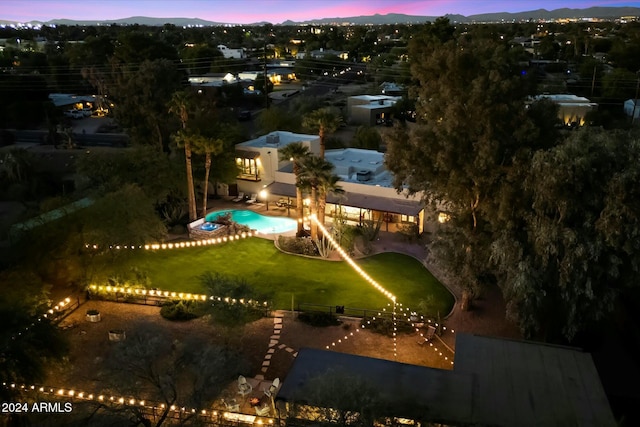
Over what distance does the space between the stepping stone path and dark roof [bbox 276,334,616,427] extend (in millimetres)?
2374

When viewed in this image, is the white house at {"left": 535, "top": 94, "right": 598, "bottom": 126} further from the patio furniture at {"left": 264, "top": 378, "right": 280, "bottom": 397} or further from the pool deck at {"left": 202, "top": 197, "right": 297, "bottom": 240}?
the patio furniture at {"left": 264, "top": 378, "right": 280, "bottom": 397}

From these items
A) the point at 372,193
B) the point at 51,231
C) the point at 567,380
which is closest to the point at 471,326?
the point at 567,380

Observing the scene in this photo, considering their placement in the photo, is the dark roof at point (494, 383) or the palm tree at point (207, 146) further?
the palm tree at point (207, 146)

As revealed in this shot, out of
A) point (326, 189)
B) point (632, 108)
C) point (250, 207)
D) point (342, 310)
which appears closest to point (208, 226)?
point (250, 207)

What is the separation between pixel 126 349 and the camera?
13.1m

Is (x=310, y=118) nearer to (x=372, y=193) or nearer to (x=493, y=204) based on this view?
(x=372, y=193)

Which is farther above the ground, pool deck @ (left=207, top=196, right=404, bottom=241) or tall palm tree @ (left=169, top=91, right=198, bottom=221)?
tall palm tree @ (left=169, top=91, right=198, bottom=221)

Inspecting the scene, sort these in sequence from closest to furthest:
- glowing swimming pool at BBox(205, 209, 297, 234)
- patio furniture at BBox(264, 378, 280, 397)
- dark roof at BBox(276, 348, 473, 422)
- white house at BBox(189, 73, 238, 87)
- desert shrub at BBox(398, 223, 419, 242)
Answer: dark roof at BBox(276, 348, 473, 422)
patio furniture at BBox(264, 378, 280, 397)
desert shrub at BBox(398, 223, 419, 242)
glowing swimming pool at BBox(205, 209, 297, 234)
white house at BBox(189, 73, 238, 87)

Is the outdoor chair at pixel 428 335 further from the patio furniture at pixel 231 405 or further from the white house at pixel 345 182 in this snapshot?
the white house at pixel 345 182

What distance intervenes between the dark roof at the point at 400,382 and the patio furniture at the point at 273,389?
3.85 feet

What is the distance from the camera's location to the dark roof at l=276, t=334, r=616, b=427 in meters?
13.5

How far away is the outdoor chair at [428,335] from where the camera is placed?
774 inches

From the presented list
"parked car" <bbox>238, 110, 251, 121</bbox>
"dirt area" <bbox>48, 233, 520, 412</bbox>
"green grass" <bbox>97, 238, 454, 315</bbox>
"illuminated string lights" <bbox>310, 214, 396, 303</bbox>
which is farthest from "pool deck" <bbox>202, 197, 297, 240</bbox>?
"parked car" <bbox>238, 110, 251, 121</bbox>

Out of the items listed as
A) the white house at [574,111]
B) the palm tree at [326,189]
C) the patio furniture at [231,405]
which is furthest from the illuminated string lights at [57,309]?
the white house at [574,111]
